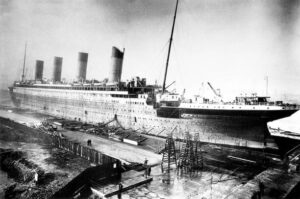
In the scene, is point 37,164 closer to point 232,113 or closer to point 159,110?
point 159,110

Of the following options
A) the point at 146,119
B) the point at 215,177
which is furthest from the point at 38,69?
the point at 215,177

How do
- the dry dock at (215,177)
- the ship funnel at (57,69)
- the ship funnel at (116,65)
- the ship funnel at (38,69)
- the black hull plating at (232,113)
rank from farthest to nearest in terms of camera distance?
the ship funnel at (38,69)
the ship funnel at (57,69)
the ship funnel at (116,65)
the black hull plating at (232,113)
the dry dock at (215,177)

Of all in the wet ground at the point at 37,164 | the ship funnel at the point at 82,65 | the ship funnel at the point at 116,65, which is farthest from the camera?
the ship funnel at the point at 82,65

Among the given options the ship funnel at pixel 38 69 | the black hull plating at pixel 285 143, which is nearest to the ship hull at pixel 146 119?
the black hull plating at pixel 285 143

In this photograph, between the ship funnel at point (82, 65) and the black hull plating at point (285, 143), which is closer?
the black hull plating at point (285, 143)

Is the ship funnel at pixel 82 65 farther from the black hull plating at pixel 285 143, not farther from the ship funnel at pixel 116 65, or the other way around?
the black hull plating at pixel 285 143

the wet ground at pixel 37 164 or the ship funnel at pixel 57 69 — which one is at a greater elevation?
the ship funnel at pixel 57 69

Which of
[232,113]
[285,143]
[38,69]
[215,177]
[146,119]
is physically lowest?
[215,177]

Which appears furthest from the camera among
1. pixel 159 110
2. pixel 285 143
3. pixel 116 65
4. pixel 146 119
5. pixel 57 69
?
pixel 57 69
